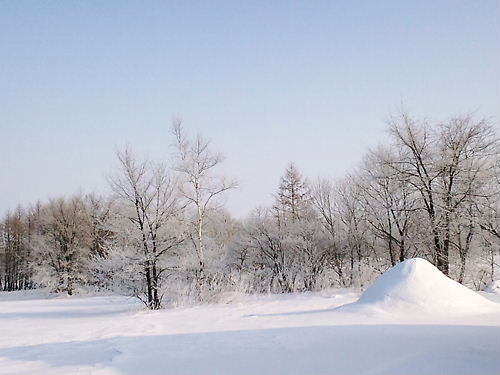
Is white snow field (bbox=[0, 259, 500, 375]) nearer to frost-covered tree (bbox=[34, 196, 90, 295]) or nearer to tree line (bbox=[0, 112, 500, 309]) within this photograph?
tree line (bbox=[0, 112, 500, 309])

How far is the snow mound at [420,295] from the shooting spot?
902 centimetres

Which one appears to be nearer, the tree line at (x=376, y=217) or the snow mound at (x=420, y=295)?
the snow mound at (x=420, y=295)

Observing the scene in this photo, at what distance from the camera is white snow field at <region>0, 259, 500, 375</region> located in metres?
5.45

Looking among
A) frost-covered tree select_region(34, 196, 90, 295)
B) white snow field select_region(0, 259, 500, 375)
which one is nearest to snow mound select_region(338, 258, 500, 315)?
white snow field select_region(0, 259, 500, 375)

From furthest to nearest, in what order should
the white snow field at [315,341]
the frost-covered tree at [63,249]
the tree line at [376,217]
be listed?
the frost-covered tree at [63,249]
the tree line at [376,217]
the white snow field at [315,341]

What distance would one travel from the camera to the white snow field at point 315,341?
545 cm

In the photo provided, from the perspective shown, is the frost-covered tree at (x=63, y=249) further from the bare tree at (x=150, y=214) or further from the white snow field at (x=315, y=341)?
the white snow field at (x=315, y=341)

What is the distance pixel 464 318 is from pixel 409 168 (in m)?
10.9

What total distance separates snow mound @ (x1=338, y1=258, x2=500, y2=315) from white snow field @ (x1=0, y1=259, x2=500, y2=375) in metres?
0.02

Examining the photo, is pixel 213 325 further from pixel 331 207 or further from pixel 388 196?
Answer: pixel 331 207

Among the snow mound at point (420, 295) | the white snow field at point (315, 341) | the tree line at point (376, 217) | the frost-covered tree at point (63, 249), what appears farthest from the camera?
the frost-covered tree at point (63, 249)

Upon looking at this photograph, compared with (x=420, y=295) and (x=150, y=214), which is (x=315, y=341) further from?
(x=150, y=214)

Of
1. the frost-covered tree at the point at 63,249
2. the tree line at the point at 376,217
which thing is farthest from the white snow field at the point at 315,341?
the frost-covered tree at the point at 63,249

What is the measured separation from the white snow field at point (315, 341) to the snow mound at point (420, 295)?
2 centimetres
